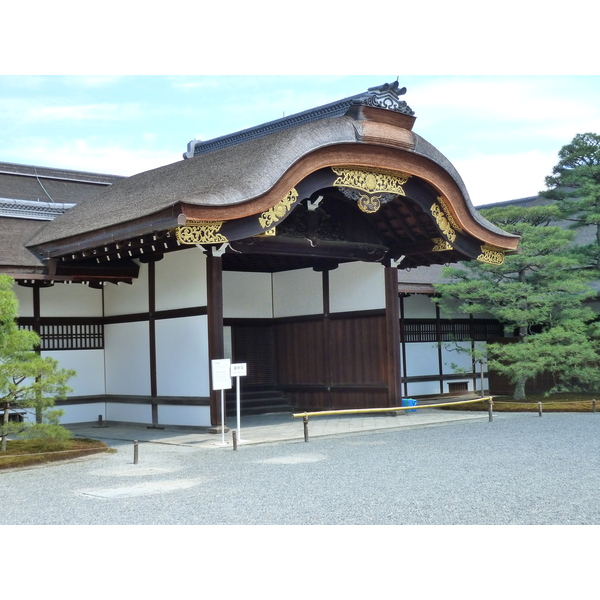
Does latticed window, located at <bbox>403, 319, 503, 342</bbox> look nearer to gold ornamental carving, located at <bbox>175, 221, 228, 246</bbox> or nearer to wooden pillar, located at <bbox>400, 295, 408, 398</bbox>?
wooden pillar, located at <bbox>400, 295, 408, 398</bbox>

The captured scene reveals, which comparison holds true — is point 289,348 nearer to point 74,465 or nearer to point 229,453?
point 229,453

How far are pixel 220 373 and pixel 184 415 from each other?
2399 mm

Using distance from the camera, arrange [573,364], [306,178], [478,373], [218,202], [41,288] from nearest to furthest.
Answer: [218,202] < [306,178] < [41,288] < [573,364] < [478,373]

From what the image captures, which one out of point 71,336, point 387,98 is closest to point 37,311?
point 71,336

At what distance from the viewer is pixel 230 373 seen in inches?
487

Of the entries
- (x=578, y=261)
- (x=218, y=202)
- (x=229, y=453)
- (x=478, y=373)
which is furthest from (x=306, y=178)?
(x=478, y=373)

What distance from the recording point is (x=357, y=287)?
1677 centimetres

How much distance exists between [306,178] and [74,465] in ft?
19.4

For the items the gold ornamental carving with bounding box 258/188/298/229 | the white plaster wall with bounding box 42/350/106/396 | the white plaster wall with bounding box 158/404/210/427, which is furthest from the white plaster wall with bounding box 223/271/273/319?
the gold ornamental carving with bounding box 258/188/298/229

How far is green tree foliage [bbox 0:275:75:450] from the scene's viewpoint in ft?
35.9

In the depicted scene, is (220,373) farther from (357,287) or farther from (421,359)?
(421,359)

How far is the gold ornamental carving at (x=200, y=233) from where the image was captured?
462 inches

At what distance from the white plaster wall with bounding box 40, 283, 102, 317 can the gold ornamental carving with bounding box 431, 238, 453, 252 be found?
277 inches

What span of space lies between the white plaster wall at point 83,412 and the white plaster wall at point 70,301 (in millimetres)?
1864
